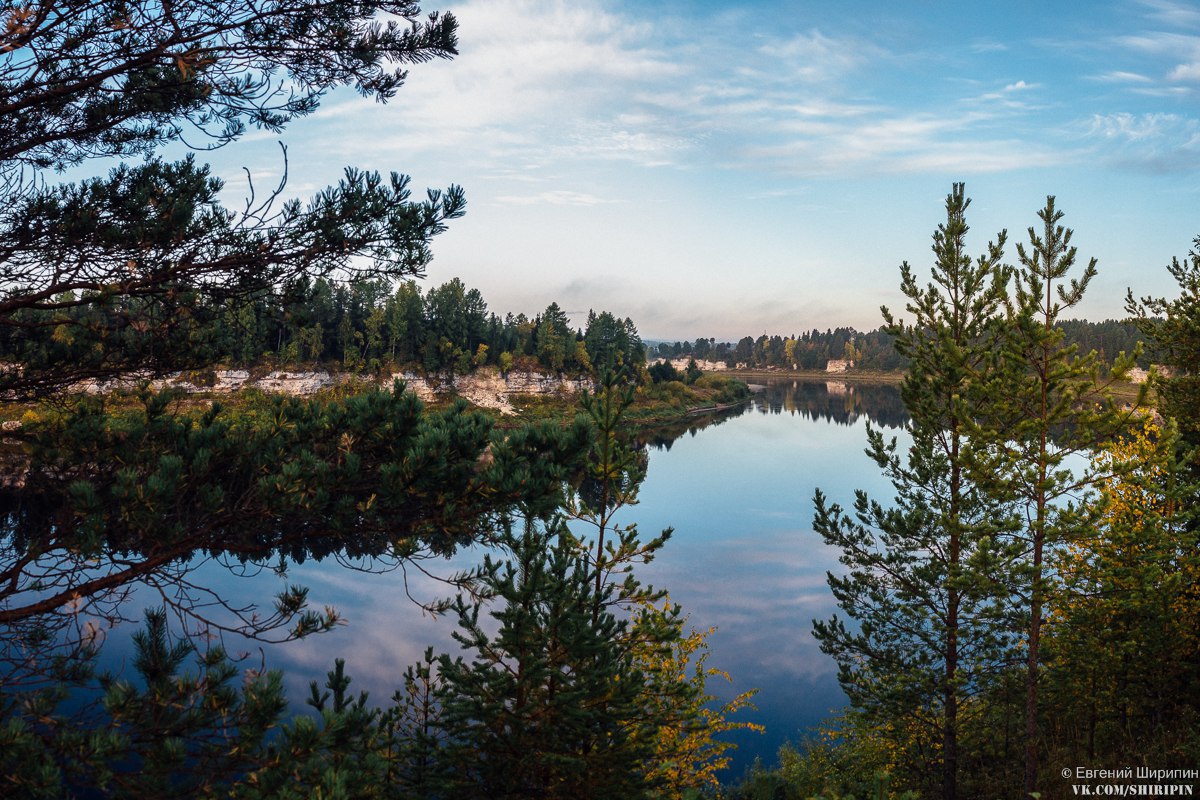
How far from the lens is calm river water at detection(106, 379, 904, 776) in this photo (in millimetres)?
23672

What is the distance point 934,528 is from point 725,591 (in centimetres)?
1916

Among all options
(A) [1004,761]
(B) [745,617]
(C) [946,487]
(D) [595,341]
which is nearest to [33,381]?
(C) [946,487]

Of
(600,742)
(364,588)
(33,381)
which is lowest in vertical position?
(364,588)

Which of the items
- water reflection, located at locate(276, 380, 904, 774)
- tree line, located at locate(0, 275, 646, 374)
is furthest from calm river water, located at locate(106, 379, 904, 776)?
tree line, located at locate(0, 275, 646, 374)

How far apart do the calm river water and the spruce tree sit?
4.84 metres

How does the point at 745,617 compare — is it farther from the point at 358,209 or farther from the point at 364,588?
the point at 358,209

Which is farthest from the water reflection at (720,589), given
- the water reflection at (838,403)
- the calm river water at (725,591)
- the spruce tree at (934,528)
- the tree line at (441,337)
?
the water reflection at (838,403)

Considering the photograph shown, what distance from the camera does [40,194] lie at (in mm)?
7699

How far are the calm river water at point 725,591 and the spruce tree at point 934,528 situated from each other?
4836 millimetres

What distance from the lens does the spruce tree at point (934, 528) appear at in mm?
13492

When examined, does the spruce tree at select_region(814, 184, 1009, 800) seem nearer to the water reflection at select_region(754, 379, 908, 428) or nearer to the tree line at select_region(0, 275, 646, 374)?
the tree line at select_region(0, 275, 646, 374)

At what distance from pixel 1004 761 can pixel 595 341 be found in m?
90.7

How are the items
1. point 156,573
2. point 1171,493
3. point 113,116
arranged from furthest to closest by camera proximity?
point 1171,493
point 113,116
point 156,573

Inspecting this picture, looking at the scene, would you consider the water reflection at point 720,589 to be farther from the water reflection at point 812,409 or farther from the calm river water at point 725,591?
the water reflection at point 812,409
